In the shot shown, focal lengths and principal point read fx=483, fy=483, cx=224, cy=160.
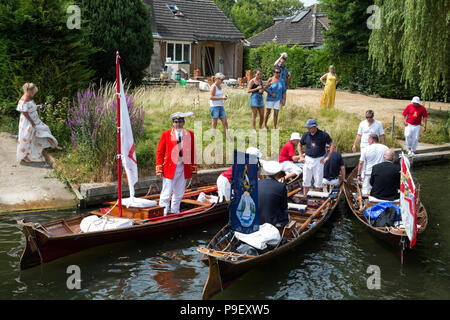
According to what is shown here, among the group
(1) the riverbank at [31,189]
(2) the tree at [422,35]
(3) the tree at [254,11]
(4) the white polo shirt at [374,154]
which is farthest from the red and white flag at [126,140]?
(3) the tree at [254,11]

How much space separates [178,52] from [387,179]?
24803 mm

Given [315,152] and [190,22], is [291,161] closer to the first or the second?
[315,152]

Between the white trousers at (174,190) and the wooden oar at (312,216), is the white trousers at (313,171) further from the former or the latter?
the white trousers at (174,190)

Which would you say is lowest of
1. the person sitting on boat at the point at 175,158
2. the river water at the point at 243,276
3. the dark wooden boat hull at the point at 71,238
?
the river water at the point at 243,276

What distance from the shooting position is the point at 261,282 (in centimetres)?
746

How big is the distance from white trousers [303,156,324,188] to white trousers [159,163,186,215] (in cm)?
274

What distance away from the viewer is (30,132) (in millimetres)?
11445

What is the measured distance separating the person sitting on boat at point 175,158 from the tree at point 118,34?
7428mm

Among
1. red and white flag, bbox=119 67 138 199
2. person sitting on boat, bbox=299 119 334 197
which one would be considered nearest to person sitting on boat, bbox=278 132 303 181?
person sitting on boat, bbox=299 119 334 197

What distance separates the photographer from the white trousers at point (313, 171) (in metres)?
10.1

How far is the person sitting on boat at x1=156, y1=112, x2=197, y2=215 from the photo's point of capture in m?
8.82

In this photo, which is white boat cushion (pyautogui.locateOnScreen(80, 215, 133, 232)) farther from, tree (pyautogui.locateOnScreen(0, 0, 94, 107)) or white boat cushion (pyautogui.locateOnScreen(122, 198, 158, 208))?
tree (pyautogui.locateOnScreen(0, 0, 94, 107))

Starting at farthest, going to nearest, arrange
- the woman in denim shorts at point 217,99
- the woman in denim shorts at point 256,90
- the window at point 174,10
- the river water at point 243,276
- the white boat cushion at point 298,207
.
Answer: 1. the window at point 174,10
2. the woman in denim shorts at point 256,90
3. the woman in denim shorts at point 217,99
4. the white boat cushion at point 298,207
5. the river water at point 243,276

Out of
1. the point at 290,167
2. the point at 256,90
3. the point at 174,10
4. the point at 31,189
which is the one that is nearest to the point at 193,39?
the point at 174,10
